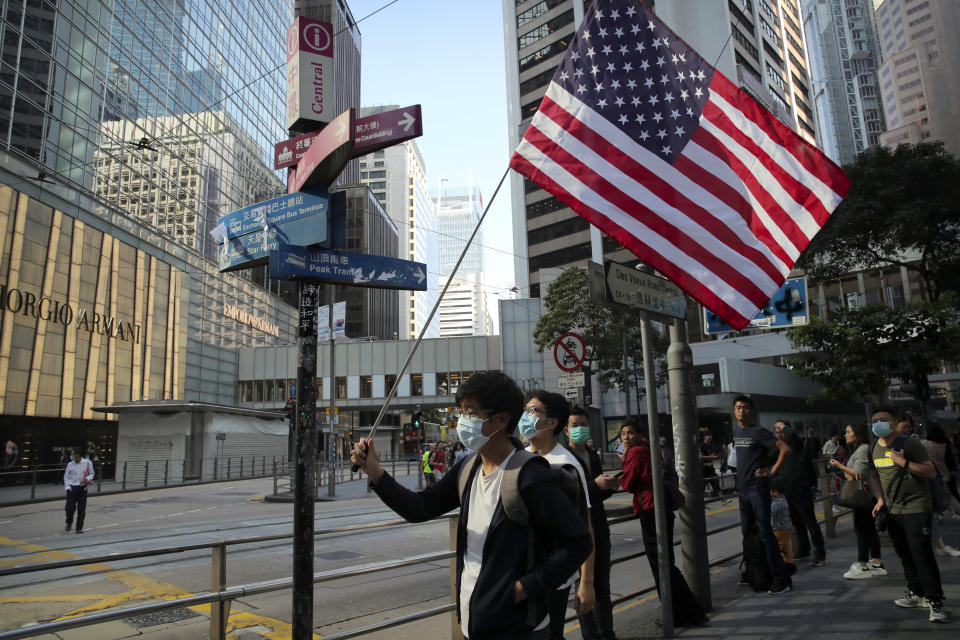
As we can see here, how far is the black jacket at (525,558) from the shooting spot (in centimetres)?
237

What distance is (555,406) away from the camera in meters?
3.99

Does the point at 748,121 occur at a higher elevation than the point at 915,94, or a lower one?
lower

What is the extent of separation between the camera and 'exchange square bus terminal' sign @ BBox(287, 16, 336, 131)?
4117mm

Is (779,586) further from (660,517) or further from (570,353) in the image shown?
(570,353)

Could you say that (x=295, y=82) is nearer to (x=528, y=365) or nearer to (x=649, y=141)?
(x=649, y=141)

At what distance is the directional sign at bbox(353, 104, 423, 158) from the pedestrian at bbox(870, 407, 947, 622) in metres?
4.58

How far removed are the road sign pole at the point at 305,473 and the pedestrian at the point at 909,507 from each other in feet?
14.9

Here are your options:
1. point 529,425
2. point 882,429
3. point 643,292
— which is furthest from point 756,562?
point 529,425

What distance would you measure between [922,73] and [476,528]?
150 metres

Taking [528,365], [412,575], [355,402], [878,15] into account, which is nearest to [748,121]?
[412,575]

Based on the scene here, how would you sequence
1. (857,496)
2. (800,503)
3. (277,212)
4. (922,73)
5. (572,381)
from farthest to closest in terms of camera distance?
(922,73)
(572,381)
(800,503)
(857,496)
(277,212)

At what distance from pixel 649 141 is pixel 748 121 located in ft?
3.36

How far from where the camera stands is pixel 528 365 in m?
51.7

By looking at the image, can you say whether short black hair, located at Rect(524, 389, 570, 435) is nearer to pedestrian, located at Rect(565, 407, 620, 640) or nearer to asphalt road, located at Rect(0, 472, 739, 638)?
pedestrian, located at Rect(565, 407, 620, 640)
